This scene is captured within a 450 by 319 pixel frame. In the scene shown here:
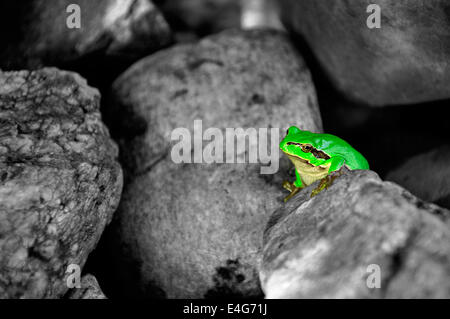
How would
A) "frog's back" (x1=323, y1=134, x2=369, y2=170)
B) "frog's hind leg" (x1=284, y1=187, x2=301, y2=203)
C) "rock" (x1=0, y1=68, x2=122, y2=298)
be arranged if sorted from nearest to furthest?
"rock" (x1=0, y1=68, x2=122, y2=298), "frog's back" (x1=323, y1=134, x2=369, y2=170), "frog's hind leg" (x1=284, y1=187, x2=301, y2=203)

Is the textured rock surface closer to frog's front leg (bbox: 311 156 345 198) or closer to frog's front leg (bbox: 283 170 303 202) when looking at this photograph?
frog's front leg (bbox: 283 170 303 202)

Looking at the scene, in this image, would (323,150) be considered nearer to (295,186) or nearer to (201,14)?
(295,186)

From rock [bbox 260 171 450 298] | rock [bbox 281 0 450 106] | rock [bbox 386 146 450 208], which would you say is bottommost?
rock [bbox 386 146 450 208]

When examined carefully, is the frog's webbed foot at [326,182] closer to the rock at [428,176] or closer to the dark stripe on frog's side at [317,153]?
the dark stripe on frog's side at [317,153]

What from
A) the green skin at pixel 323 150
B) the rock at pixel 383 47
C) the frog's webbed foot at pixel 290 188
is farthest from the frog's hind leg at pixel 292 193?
the rock at pixel 383 47

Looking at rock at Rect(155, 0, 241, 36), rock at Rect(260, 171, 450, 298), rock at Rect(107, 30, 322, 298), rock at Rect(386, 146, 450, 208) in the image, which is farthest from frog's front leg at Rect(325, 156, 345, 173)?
rock at Rect(155, 0, 241, 36)

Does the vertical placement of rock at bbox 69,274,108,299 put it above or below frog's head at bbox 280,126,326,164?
below
